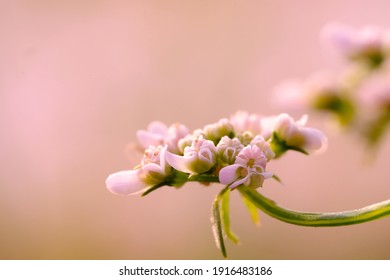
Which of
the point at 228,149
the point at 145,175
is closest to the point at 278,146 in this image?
the point at 228,149

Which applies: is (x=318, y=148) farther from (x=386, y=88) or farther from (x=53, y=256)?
(x=53, y=256)

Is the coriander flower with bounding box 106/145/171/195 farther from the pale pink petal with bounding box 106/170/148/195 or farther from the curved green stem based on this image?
the curved green stem

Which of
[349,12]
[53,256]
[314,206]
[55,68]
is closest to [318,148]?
[53,256]

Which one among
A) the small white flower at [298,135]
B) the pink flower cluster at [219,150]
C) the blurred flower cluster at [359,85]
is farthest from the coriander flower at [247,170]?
the blurred flower cluster at [359,85]

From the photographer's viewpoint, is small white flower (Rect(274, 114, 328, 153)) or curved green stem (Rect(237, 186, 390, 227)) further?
small white flower (Rect(274, 114, 328, 153))

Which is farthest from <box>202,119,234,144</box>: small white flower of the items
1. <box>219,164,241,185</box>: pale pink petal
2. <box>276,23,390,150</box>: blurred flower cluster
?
<box>276,23,390,150</box>: blurred flower cluster

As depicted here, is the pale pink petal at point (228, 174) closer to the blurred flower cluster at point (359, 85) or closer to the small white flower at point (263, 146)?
the small white flower at point (263, 146)

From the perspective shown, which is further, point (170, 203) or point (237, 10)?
point (237, 10)
